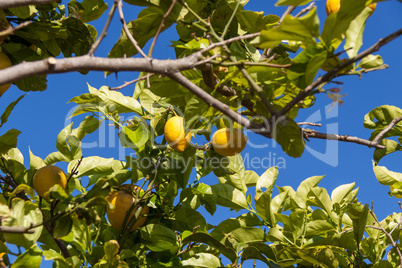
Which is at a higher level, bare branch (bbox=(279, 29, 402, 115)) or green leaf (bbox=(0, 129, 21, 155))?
bare branch (bbox=(279, 29, 402, 115))

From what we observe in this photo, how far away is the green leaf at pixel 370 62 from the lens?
0.93 m

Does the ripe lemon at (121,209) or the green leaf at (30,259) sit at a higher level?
the ripe lemon at (121,209)

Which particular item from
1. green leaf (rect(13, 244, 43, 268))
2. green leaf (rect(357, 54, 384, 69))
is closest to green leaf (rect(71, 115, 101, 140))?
green leaf (rect(13, 244, 43, 268))

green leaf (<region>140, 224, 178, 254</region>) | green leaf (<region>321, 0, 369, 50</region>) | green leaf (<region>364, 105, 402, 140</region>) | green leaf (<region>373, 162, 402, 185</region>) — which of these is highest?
green leaf (<region>364, 105, 402, 140</region>)

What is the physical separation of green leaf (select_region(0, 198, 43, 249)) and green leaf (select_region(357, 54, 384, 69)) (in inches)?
35.5

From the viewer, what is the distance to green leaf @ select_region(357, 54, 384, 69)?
0.93 m

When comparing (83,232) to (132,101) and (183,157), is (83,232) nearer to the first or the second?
(183,157)

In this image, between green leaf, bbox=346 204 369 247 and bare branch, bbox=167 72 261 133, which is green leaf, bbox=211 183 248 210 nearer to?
green leaf, bbox=346 204 369 247

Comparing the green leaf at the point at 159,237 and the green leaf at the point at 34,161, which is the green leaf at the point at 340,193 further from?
the green leaf at the point at 34,161

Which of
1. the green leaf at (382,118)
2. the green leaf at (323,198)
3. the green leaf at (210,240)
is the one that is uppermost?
the green leaf at (382,118)

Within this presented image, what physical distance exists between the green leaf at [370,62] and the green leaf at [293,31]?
6.1 inches

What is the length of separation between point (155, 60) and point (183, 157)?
0.78 m

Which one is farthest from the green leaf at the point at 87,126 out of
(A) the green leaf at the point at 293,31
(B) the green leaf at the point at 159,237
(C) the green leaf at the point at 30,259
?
(A) the green leaf at the point at 293,31

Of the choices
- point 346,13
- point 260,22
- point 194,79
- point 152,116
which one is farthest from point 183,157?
point 346,13
